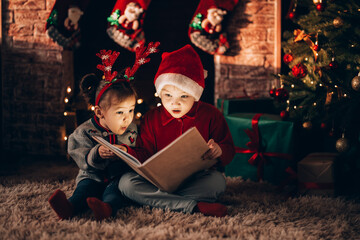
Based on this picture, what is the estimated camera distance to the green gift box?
87.0 inches

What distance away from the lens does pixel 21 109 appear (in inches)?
123

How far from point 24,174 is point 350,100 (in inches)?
76.6

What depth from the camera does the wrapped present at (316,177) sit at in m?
2.04

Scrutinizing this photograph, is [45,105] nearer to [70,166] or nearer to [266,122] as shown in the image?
[70,166]

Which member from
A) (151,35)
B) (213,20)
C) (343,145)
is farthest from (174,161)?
(151,35)

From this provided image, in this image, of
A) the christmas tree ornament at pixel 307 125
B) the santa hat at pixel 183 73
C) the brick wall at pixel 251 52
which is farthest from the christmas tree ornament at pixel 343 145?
the brick wall at pixel 251 52

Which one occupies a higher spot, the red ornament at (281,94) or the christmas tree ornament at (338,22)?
the christmas tree ornament at (338,22)

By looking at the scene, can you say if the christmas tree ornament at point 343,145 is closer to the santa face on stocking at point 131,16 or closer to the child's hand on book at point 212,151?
the child's hand on book at point 212,151

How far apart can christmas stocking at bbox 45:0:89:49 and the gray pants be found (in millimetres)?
1472

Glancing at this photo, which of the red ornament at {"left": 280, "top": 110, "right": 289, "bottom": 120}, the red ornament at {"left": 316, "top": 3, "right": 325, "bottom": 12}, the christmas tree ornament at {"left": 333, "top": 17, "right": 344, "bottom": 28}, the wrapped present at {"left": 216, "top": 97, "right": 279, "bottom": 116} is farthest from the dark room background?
the christmas tree ornament at {"left": 333, "top": 17, "right": 344, "bottom": 28}

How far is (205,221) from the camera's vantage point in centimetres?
161

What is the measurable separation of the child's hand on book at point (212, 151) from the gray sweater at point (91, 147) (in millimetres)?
366

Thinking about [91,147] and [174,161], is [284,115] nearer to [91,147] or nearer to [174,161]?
[174,161]

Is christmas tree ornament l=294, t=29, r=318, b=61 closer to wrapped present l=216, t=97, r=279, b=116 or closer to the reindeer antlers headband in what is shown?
wrapped present l=216, t=97, r=279, b=116
